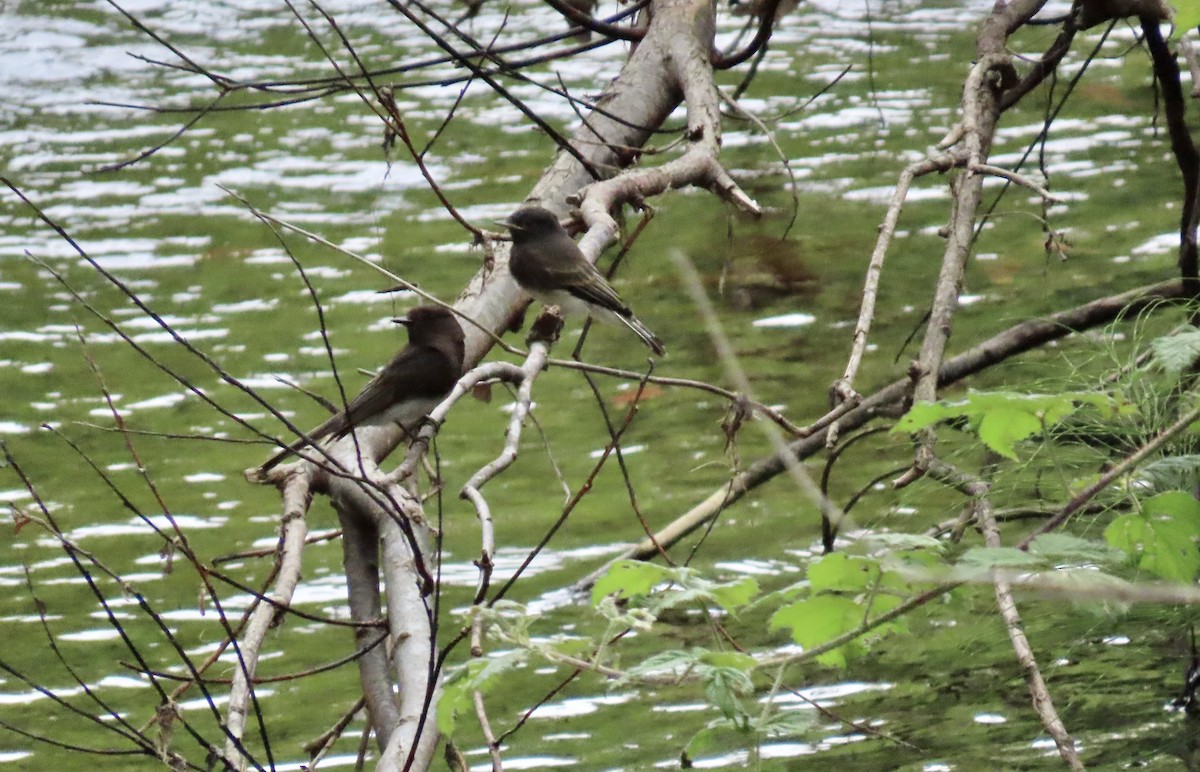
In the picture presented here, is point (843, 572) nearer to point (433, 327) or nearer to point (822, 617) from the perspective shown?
point (822, 617)

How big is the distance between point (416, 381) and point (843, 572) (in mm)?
2105

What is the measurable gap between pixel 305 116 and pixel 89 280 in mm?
4879

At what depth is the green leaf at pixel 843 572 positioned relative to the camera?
112 inches

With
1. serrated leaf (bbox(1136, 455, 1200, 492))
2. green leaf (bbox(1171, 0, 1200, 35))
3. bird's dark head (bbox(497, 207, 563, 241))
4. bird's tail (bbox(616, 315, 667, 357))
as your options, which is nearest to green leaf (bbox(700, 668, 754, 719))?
serrated leaf (bbox(1136, 455, 1200, 492))

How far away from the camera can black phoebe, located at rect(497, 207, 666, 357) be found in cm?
473

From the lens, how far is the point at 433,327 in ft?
16.0

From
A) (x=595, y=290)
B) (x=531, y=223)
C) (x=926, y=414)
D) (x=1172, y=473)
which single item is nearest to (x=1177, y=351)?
(x=1172, y=473)

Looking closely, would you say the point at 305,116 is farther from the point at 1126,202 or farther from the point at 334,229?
the point at 1126,202

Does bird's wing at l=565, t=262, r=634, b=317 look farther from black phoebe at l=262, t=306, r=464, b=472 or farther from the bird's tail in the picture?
black phoebe at l=262, t=306, r=464, b=472

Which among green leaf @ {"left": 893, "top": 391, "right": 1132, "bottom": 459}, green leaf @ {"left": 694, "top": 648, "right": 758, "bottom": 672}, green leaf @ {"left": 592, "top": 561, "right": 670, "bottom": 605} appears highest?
green leaf @ {"left": 893, "top": 391, "right": 1132, "bottom": 459}

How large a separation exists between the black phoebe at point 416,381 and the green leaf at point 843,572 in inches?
78.9

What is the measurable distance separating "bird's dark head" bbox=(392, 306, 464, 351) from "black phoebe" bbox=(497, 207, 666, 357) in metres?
0.23

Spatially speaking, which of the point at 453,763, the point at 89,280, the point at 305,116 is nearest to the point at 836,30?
the point at 305,116

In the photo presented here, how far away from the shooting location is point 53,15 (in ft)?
58.9
